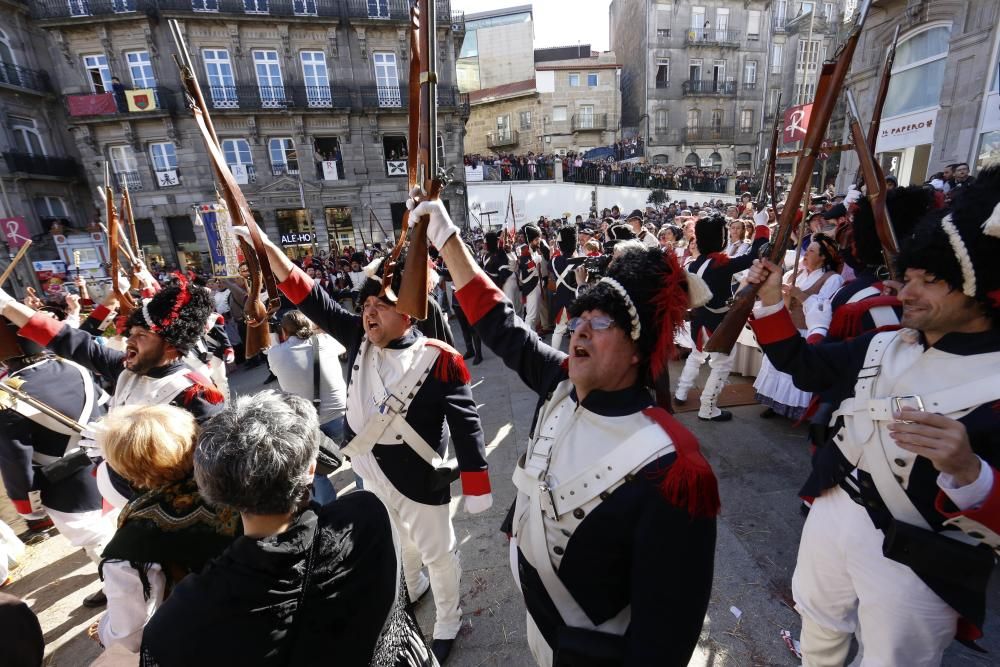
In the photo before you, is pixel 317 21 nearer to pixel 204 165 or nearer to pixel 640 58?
pixel 204 165

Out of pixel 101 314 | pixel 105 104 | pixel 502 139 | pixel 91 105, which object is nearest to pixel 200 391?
pixel 101 314

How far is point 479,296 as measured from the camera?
194 centimetres

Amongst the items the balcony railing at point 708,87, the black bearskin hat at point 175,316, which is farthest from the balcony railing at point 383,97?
the balcony railing at point 708,87

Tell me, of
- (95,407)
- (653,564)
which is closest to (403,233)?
(653,564)

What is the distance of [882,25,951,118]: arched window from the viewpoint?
11.8m

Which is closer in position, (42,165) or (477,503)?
(477,503)

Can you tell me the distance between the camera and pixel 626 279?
1491mm

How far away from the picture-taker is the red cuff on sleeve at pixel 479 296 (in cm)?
194

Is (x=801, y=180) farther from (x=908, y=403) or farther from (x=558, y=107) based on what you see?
(x=558, y=107)

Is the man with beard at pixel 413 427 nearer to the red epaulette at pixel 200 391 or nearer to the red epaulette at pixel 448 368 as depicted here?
the red epaulette at pixel 448 368

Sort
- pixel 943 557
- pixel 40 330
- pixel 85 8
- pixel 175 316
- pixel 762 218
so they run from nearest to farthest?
pixel 943 557 → pixel 175 316 → pixel 40 330 → pixel 762 218 → pixel 85 8

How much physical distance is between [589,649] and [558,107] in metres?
37.9

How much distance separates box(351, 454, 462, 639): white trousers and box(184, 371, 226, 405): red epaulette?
1029mm

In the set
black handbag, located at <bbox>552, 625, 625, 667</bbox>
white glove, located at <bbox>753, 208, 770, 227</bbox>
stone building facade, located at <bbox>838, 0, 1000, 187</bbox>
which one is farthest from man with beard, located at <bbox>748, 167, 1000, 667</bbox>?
stone building facade, located at <bbox>838, 0, 1000, 187</bbox>
